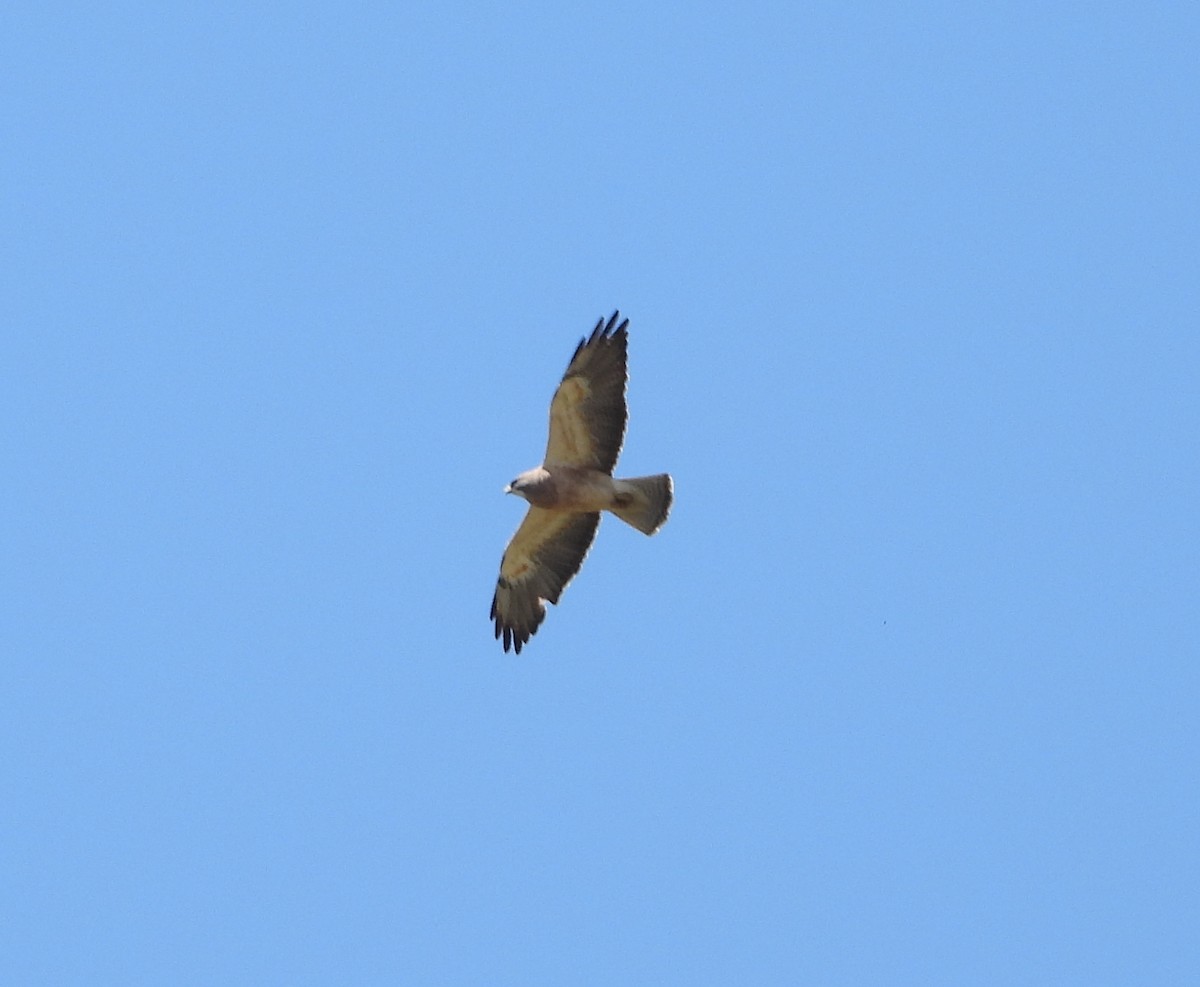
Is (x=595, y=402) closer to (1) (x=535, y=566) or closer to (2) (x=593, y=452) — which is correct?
(2) (x=593, y=452)

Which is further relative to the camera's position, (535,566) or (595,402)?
(535,566)

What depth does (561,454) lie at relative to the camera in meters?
17.3

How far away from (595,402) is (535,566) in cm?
194

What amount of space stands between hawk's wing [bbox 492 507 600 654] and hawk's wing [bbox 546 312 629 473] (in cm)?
78

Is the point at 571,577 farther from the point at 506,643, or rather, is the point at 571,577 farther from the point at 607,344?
the point at 607,344

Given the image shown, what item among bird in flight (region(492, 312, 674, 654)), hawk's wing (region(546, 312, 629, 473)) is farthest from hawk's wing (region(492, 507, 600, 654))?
hawk's wing (region(546, 312, 629, 473))

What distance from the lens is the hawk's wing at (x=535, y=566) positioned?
17.9 m

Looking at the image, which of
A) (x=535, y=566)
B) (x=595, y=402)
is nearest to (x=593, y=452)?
(x=595, y=402)

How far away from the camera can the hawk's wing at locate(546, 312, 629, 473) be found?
16.9 meters

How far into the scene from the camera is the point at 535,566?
18.3m

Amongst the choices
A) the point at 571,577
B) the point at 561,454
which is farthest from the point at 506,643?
the point at 561,454

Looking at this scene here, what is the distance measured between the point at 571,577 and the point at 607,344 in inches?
88.4

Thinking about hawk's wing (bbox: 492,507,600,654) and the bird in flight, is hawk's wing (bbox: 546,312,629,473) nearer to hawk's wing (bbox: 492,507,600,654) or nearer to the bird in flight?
the bird in flight

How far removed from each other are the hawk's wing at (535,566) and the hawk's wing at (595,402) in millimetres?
780
